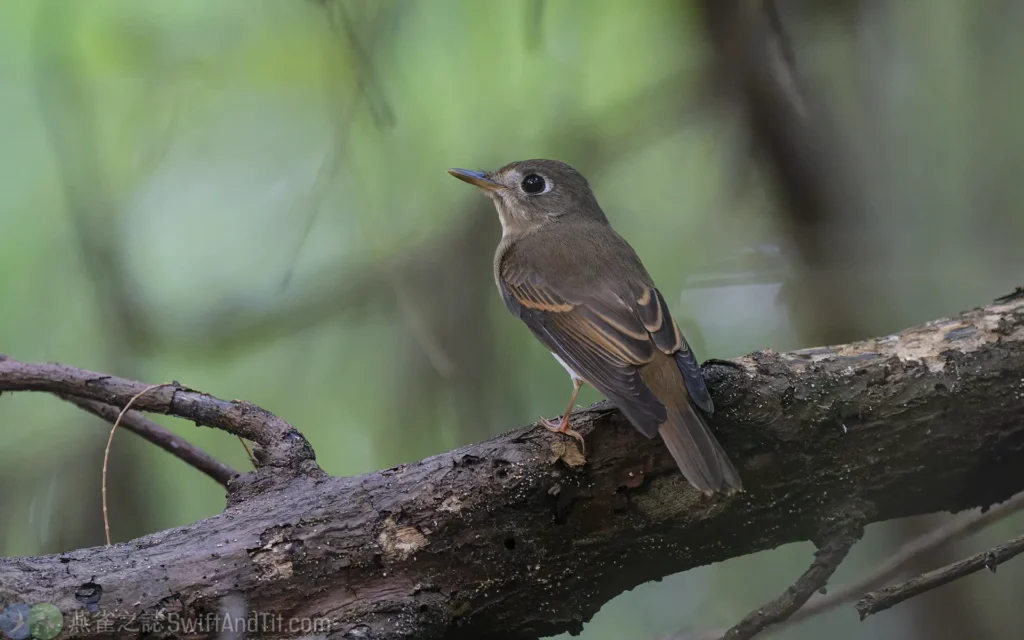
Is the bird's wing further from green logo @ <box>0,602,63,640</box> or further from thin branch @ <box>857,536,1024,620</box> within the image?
green logo @ <box>0,602,63,640</box>

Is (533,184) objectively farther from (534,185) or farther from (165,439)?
(165,439)

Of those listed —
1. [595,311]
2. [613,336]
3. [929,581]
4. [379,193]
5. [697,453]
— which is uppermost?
[379,193]

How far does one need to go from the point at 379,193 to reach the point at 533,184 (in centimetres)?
73

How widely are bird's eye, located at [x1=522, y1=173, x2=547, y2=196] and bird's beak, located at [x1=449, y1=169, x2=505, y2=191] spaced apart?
0.09 meters

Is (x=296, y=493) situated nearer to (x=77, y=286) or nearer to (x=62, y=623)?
(x=62, y=623)

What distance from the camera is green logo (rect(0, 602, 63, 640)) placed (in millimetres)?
1496

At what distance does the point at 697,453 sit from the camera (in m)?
1.64

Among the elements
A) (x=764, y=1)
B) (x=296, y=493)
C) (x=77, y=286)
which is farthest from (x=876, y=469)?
(x=77, y=286)

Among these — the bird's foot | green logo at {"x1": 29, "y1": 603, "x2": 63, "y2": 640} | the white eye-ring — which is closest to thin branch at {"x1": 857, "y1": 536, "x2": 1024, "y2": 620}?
the bird's foot

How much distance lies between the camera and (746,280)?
10.1 ft

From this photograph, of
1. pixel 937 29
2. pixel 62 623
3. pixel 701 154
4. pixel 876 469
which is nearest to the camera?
pixel 62 623

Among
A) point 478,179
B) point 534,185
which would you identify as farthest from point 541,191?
point 478,179

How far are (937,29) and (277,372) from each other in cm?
291

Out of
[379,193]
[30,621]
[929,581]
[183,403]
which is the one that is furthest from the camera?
[379,193]
